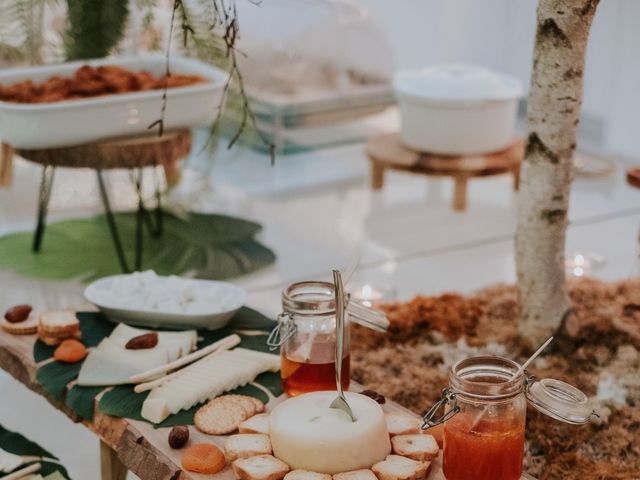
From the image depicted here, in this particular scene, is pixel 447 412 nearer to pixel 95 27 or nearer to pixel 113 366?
pixel 113 366

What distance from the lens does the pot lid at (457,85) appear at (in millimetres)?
3631

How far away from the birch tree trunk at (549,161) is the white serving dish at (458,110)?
1.43 metres

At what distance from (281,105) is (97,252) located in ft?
3.68

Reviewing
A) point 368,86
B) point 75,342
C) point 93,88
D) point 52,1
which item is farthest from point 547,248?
point 368,86

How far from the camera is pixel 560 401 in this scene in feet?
4.53

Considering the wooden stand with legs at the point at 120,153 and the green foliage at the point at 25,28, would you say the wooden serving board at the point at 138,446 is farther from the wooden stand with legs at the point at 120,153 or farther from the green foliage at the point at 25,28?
the green foliage at the point at 25,28

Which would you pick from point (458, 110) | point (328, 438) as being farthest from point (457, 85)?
point (328, 438)

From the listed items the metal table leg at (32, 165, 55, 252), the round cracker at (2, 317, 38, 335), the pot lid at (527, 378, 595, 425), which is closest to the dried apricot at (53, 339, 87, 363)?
the round cracker at (2, 317, 38, 335)

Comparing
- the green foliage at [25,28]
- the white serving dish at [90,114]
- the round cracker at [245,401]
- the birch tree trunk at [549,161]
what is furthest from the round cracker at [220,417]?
the green foliage at [25,28]

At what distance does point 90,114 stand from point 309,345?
137 centimetres

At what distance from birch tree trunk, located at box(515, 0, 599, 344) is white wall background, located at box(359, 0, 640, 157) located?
2.48 m

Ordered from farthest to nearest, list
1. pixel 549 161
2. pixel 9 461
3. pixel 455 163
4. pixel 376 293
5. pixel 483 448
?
pixel 455 163 → pixel 376 293 → pixel 549 161 → pixel 9 461 → pixel 483 448

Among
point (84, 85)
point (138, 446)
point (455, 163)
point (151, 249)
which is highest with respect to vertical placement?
point (84, 85)

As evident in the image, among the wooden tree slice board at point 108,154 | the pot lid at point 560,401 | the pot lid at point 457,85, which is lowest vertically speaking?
the wooden tree slice board at point 108,154
